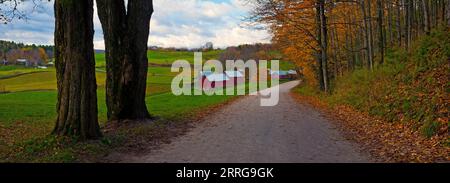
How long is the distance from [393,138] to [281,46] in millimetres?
24634

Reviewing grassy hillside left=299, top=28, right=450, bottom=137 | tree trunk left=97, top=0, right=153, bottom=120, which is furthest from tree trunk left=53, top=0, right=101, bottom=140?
grassy hillside left=299, top=28, right=450, bottom=137

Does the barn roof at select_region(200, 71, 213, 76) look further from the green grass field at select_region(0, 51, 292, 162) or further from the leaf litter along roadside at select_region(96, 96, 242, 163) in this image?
the leaf litter along roadside at select_region(96, 96, 242, 163)

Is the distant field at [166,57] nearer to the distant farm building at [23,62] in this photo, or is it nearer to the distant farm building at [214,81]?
the distant farm building at [23,62]

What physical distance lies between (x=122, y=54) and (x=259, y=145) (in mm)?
6660

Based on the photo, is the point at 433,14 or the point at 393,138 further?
the point at 433,14

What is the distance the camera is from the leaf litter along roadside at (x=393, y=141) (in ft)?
29.3

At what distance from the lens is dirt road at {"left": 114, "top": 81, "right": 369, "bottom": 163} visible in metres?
8.97

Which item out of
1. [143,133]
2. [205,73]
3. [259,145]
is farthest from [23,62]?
[259,145]

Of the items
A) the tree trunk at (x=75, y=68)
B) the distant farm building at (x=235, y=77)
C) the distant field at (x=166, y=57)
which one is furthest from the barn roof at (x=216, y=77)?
the tree trunk at (x=75, y=68)

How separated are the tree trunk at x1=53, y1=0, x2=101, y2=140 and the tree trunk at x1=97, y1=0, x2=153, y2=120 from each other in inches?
156

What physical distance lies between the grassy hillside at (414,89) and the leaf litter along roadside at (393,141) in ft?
1.15
